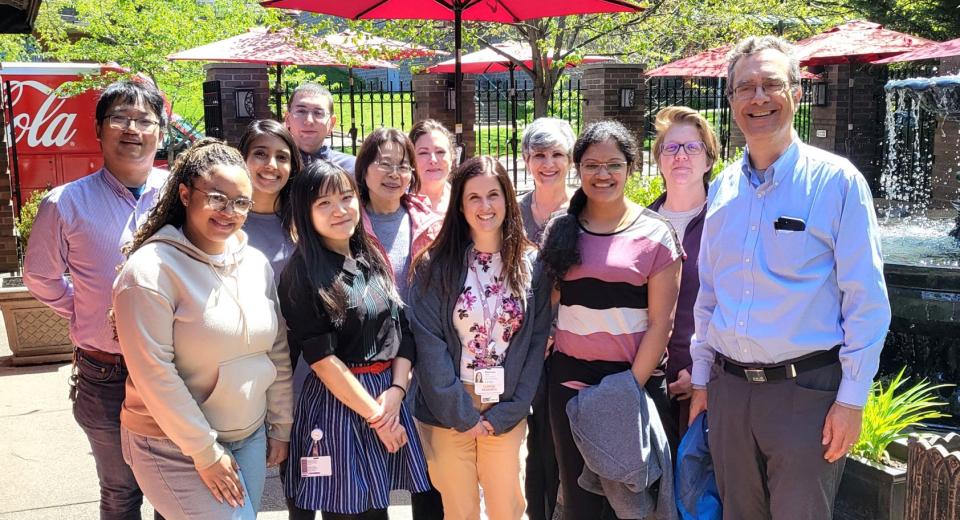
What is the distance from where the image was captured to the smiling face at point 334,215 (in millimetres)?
3314

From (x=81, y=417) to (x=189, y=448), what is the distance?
33.2 inches

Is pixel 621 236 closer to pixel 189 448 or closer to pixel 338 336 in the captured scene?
pixel 338 336

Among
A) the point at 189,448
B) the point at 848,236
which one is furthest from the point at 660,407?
the point at 189,448

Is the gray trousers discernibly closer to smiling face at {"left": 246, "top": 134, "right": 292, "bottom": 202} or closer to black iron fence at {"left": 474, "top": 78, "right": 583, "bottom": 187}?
smiling face at {"left": 246, "top": 134, "right": 292, "bottom": 202}

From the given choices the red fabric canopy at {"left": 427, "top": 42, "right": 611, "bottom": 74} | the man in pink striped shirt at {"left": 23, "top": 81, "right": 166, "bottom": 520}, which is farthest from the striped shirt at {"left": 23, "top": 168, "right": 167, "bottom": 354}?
the red fabric canopy at {"left": 427, "top": 42, "right": 611, "bottom": 74}

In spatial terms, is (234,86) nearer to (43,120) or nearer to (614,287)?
(43,120)

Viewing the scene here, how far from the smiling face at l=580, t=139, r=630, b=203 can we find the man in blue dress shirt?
593mm

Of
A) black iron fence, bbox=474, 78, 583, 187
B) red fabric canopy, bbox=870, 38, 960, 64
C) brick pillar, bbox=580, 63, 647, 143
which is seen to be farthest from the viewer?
black iron fence, bbox=474, 78, 583, 187

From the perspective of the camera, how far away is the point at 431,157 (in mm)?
4457

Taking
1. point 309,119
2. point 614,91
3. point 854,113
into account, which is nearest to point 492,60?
point 614,91

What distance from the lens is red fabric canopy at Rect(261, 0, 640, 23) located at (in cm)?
583

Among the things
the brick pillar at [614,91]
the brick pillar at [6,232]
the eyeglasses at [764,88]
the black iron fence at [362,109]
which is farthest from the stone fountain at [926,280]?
the brick pillar at [6,232]

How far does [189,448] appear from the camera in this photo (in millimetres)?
2713

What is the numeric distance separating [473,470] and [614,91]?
9.33 meters
